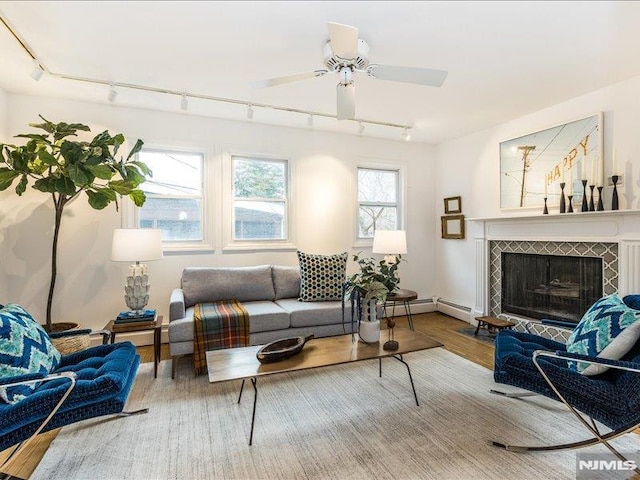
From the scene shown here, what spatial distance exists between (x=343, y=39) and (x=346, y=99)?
0.55 metres

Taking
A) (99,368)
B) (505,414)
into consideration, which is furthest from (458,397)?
(99,368)

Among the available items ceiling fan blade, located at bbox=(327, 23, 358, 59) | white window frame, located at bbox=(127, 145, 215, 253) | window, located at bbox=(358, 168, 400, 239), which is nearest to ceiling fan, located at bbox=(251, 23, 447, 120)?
ceiling fan blade, located at bbox=(327, 23, 358, 59)

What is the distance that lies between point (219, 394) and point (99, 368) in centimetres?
93

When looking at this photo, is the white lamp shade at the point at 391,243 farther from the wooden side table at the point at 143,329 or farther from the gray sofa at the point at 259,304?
the wooden side table at the point at 143,329

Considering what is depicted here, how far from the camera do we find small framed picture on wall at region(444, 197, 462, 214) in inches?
193

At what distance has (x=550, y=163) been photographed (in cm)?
370

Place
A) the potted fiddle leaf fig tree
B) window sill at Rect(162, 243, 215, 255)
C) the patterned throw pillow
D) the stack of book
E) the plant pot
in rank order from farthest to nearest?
1. window sill at Rect(162, 243, 215, 255)
2. the patterned throw pillow
3. the stack of book
4. the potted fiddle leaf fig tree
5. the plant pot

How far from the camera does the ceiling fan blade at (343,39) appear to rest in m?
1.82

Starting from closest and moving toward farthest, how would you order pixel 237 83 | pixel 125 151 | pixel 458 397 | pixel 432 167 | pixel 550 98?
pixel 458 397, pixel 237 83, pixel 550 98, pixel 125 151, pixel 432 167

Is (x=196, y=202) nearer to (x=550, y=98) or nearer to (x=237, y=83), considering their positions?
(x=237, y=83)

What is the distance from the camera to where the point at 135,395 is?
2.63 metres

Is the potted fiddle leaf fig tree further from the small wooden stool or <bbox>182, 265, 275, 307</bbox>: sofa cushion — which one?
the small wooden stool
